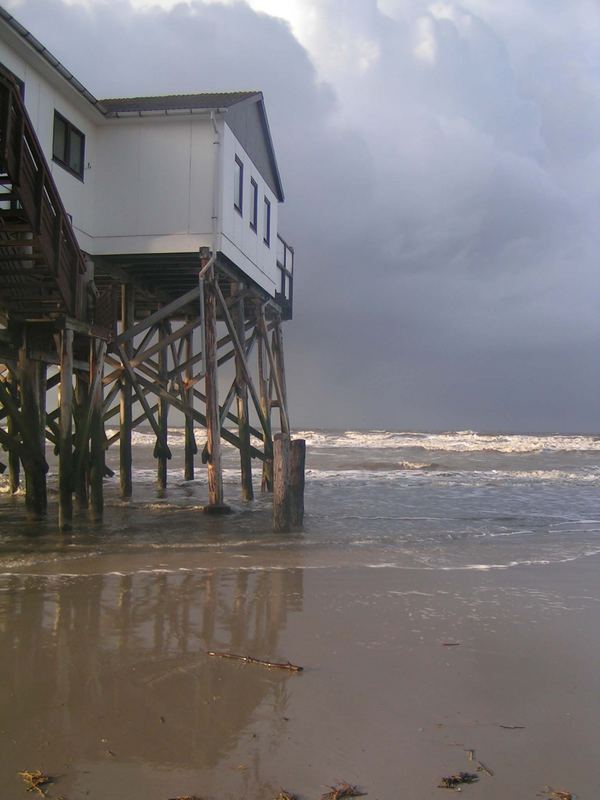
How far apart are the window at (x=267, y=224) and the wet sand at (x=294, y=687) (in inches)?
396

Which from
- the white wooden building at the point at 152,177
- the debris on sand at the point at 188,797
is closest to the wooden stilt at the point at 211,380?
the white wooden building at the point at 152,177

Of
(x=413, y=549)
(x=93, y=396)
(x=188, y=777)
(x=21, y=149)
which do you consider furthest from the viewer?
(x=93, y=396)

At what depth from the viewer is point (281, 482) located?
1154cm

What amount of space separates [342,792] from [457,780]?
0.57 meters

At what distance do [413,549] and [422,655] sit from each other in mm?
5210

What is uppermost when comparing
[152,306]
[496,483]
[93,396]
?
[152,306]

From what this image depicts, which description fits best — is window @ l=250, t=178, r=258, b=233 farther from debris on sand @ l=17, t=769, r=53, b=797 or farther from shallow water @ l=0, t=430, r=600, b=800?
debris on sand @ l=17, t=769, r=53, b=797

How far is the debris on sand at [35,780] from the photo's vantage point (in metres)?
3.12

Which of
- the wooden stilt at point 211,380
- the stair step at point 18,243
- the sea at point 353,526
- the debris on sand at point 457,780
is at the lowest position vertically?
the sea at point 353,526

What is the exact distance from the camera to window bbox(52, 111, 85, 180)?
11.6 m

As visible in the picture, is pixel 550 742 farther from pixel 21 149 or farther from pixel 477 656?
pixel 21 149

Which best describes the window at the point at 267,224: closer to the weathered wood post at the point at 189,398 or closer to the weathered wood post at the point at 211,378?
the weathered wood post at the point at 189,398

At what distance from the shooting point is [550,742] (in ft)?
12.3

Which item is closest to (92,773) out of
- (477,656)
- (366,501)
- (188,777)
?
(188,777)
